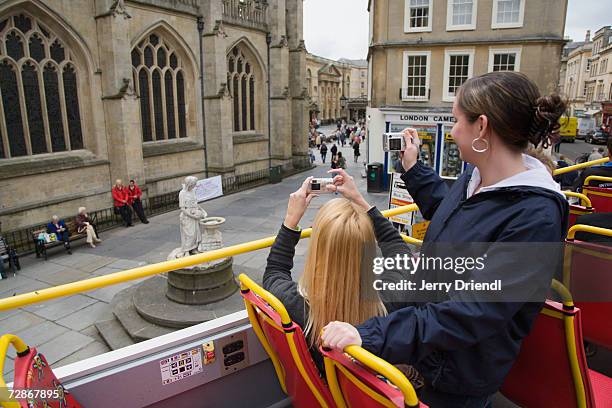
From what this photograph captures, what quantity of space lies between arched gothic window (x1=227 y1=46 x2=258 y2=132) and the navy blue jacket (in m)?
22.4

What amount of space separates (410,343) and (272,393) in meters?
1.75

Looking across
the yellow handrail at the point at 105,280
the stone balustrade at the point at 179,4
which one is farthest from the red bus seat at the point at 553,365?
the stone balustrade at the point at 179,4

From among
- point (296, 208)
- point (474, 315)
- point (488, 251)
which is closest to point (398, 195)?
point (296, 208)

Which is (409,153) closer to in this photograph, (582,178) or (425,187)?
(425,187)

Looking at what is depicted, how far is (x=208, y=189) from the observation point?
18.2 metres

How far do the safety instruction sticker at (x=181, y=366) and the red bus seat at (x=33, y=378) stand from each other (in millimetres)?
547

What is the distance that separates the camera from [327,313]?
5.95 ft

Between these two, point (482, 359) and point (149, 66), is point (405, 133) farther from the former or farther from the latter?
point (149, 66)

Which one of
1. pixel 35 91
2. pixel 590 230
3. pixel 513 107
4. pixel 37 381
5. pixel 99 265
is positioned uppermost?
pixel 35 91

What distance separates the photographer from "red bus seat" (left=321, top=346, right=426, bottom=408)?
1370mm

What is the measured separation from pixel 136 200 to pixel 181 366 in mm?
14011

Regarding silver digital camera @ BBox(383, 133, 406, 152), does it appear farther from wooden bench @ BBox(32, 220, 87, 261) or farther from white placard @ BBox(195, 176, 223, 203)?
white placard @ BBox(195, 176, 223, 203)

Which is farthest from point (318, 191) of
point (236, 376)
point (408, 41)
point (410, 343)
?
point (408, 41)

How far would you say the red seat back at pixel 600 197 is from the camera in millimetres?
5191
